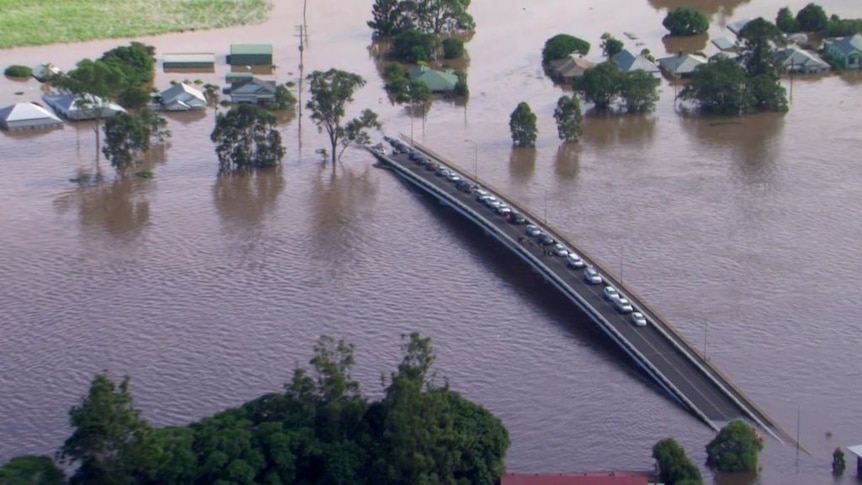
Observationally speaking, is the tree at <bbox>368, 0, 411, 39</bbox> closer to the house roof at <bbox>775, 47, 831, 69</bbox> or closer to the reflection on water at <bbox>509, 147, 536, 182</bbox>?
the house roof at <bbox>775, 47, 831, 69</bbox>

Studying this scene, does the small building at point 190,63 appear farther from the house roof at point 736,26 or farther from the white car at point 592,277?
the white car at point 592,277

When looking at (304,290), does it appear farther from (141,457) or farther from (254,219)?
(141,457)

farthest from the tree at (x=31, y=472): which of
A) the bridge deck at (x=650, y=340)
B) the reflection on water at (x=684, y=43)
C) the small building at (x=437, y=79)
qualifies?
the reflection on water at (x=684, y=43)

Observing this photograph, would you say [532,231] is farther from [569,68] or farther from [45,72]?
[45,72]

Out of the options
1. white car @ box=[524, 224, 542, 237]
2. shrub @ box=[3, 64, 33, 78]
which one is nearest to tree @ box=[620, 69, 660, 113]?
white car @ box=[524, 224, 542, 237]

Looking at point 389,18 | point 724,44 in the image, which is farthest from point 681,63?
point 389,18
